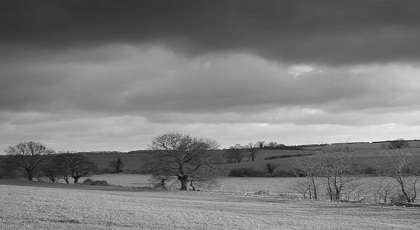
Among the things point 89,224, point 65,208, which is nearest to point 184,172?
point 65,208

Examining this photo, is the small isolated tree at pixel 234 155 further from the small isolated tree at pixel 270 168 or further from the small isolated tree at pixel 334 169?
the small isolated tree at pixel 334 169

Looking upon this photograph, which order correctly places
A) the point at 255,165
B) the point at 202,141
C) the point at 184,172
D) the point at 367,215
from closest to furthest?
the point at 367,215, the point at 184,172, the point at 202,141, the point at 255,165

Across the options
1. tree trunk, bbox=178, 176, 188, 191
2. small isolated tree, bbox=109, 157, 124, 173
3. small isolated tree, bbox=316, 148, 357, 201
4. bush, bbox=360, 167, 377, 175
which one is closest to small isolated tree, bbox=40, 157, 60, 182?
small isolated tree, bbox=109, 157, 124, 173

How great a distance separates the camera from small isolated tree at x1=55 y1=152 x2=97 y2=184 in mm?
87562

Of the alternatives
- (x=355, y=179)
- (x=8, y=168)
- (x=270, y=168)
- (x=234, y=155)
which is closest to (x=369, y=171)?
(x=270, y=168)

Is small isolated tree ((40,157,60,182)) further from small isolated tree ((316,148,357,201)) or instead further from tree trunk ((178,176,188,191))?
small isolated tree ((316,148,357,201))

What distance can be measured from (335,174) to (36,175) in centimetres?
6307

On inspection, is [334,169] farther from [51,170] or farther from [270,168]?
[51,170]

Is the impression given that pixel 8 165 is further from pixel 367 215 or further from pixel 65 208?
pixel 367 215

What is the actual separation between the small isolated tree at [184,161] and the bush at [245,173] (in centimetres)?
2824

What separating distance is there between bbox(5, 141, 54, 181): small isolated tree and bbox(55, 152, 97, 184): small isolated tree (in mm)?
6480

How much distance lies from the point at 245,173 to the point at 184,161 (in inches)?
1311

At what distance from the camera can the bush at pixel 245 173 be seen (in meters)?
95.8

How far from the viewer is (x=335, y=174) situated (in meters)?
56.1
